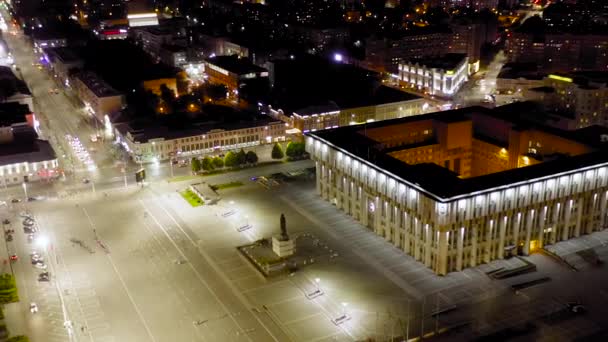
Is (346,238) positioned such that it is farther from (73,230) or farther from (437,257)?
(73,230)

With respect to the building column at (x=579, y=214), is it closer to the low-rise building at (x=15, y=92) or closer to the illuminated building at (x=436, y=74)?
the illuminated building at (x=436, y=74)

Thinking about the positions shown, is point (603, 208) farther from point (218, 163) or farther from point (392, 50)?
point (392, 50)

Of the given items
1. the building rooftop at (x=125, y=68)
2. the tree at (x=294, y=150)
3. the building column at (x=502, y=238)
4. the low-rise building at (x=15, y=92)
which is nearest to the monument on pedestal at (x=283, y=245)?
the building column at (x=502, y=238)

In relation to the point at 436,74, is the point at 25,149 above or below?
below

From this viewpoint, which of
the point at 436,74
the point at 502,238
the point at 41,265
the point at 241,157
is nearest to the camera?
the point at 502,238

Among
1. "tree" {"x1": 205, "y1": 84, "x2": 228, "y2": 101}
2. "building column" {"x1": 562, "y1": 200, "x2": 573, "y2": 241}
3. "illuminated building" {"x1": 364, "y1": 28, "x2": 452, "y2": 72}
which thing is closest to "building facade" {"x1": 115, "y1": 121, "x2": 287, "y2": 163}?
"tree" {"x1": 205, "y1": 84, "x2": 228, "y2": 101}

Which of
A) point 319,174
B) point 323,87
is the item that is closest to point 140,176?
point 319,174

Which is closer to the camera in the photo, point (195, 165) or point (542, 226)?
point (542, 226)
